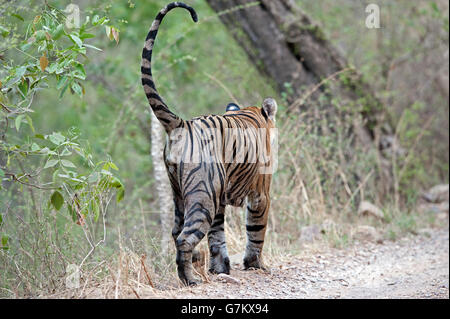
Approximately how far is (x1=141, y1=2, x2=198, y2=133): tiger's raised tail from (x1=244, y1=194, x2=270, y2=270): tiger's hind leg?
125 centimetres

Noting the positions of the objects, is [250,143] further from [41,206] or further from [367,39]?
[367,39]

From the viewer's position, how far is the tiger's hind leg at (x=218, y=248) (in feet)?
18.7

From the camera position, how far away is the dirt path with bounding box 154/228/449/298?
534 cm

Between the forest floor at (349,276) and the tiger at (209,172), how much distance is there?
30 centimetres

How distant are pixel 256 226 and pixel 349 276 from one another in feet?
4.84

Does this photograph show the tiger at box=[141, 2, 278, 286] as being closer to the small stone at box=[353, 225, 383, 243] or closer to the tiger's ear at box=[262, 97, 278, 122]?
the tiger's ear at box=[262, 97, 278, 122]

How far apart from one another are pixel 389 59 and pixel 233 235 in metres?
6.75

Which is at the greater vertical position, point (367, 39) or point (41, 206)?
point (367, 39)

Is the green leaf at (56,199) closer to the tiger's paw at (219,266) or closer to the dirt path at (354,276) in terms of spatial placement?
the dirt path at (354,276)

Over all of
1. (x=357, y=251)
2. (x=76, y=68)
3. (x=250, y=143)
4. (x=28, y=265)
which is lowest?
(x=357, y=251)

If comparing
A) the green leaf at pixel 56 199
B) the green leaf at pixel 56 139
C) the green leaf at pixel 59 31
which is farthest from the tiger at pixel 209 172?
the green leaf at pixel 56 199
